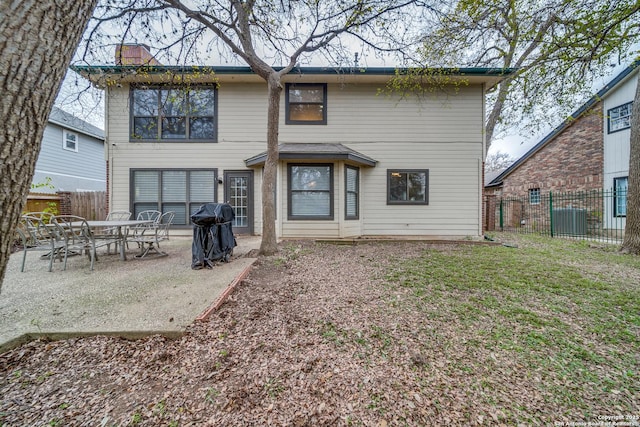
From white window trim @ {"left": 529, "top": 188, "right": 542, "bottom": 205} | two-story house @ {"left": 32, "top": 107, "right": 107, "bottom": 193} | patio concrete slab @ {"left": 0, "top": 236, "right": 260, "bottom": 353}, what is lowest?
patio concrete slab @ {"left": 0, "top": 236, "right": 260, "bottom": 353}

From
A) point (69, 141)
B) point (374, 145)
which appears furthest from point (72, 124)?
point (374, 145)

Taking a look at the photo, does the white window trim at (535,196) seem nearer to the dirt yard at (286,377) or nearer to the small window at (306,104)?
the small window at (306,104)

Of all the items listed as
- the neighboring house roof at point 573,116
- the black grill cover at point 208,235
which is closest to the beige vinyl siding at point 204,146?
the black grill cover at point 208,235

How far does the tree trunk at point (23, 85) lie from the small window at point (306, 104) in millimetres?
6913

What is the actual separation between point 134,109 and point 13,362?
798cm

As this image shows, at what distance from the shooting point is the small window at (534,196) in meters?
12.5

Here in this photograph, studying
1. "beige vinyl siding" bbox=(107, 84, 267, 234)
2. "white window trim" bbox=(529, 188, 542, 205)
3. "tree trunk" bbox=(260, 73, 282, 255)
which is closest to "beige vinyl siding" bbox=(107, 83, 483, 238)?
"beige vinyl siding" bbox=(107, 84, 267, 234)

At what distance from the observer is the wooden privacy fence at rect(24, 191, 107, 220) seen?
25.6 feet

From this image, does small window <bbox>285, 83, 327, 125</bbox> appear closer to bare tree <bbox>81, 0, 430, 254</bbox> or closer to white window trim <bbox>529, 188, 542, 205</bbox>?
bare tree <bbox>81, 0, 430, 254</bbox>

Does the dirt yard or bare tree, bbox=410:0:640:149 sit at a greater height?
bare tree, bbox=410:0:640:149

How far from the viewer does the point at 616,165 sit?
385 inches

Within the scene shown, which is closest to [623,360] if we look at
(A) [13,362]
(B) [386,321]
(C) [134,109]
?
(B) [386,321]

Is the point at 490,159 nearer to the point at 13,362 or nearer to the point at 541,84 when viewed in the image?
the point at 541,84

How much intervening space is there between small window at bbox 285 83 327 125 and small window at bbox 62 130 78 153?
1309 centimetres
